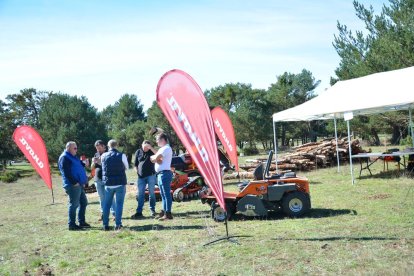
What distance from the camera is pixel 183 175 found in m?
13.6

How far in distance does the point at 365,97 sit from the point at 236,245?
8556mm

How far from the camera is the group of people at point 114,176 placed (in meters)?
8.36

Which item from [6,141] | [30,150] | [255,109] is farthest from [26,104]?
[30,150]

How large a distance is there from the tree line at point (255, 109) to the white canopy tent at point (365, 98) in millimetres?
7390

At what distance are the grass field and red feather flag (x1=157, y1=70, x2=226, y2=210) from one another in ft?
3.31

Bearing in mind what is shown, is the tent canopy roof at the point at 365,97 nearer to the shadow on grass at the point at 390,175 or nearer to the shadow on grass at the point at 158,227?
the shadow on grass at the point at 390,175

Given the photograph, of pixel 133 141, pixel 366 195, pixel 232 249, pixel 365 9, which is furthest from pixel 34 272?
pixel 133 141

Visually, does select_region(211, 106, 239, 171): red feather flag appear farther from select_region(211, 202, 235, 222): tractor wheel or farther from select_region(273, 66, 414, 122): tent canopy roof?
select_region(211, 202, 235, 222): tractor wheel

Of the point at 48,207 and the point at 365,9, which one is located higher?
the point at 365,9

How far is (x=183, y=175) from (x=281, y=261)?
827 centimetres

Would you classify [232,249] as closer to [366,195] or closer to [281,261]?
[281,261]

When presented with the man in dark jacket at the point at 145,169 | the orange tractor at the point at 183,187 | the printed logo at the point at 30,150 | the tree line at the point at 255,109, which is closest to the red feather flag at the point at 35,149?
the printed logo at the point at 30,150

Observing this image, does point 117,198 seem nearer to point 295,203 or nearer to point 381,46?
point 295,203

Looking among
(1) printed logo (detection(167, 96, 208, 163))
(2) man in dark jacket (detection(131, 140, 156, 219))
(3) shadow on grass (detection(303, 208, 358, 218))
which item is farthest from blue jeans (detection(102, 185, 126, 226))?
(3) shadow on grass (detection(303, 208, 358, 218))
